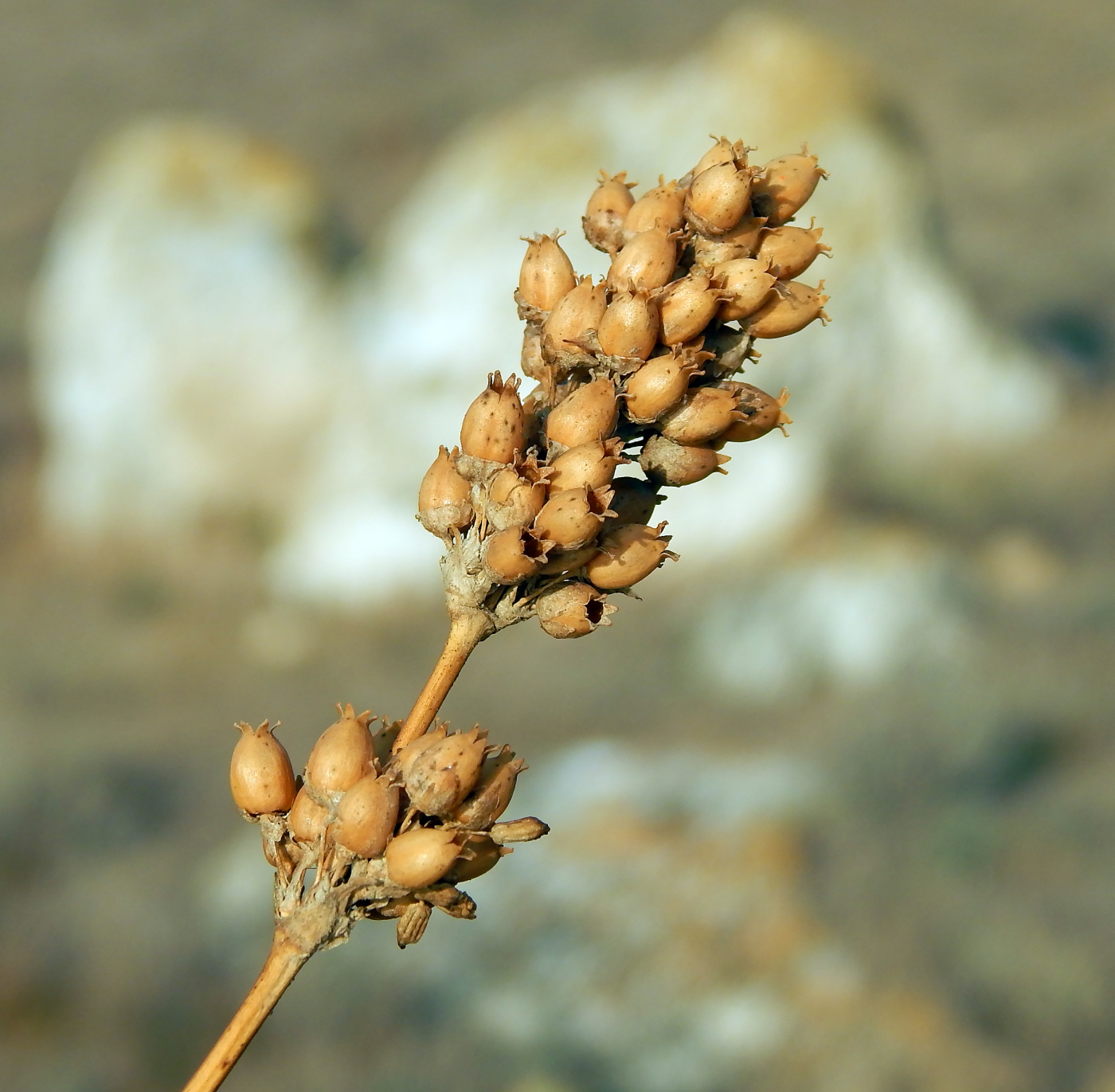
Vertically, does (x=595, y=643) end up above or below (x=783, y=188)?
above

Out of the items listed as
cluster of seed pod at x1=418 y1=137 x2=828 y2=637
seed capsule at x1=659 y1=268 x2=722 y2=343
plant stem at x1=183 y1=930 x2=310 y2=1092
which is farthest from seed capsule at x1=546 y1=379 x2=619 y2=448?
plant stem at x1=183 y1=930 x2=310 y2=1092

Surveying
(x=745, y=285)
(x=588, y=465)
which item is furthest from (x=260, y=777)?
(x=745, y=285)

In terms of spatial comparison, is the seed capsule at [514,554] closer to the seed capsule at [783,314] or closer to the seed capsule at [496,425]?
the seed capsule at [496,425]

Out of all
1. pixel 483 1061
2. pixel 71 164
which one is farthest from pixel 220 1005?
pixel 71 164

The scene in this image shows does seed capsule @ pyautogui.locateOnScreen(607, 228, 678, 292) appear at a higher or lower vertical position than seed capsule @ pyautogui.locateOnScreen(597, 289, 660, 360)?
higher

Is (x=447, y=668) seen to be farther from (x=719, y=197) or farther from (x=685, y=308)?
(x=719, y=197)

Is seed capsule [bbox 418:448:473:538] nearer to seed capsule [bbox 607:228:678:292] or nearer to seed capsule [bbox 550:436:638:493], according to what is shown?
seed capsule [bbox 550:436:638:493]
